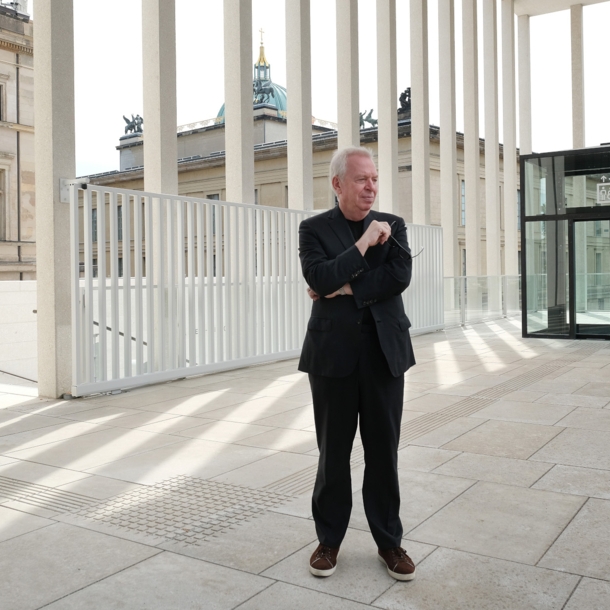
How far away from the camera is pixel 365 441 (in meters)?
3.54

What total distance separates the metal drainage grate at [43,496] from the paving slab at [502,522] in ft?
6.46

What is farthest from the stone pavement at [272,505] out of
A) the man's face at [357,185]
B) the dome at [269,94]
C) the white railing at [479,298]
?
the dome at [269,94]

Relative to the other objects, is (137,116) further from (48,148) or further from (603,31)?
(48,148)

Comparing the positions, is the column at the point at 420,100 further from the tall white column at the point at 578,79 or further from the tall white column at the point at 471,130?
the tall white column at the point at 578,79

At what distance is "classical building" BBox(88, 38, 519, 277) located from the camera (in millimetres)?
35375

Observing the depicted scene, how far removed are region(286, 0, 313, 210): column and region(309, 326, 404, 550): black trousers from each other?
35.4 feet

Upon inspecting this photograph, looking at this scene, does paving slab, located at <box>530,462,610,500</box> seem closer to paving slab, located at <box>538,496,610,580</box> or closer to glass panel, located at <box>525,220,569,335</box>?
paving slab, located at <box>538,496,610,580</box>

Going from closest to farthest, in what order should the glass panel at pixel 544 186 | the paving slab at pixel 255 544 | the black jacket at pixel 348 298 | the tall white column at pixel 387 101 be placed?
the black jacket at pixel 348 298
the paving slab at pixel 255 544
the glass panel at pixel 544 186
the tall white column at pixel 387 101

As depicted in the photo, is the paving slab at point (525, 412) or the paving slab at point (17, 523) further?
the paving slab at point (525, 412)

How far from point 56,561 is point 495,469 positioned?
9.54 feet

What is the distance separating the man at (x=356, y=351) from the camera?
3.39m

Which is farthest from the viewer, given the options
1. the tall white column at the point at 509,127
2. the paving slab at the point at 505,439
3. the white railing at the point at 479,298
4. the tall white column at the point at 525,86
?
the tall white column at the point at 525,86

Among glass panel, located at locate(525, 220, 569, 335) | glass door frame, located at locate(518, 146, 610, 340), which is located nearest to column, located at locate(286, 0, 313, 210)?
glass door frame, located at locate(518, 146, 610, 340)

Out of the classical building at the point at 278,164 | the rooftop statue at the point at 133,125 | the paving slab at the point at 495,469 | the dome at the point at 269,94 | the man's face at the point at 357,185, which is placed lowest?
the paving slab at the point at 495,469
